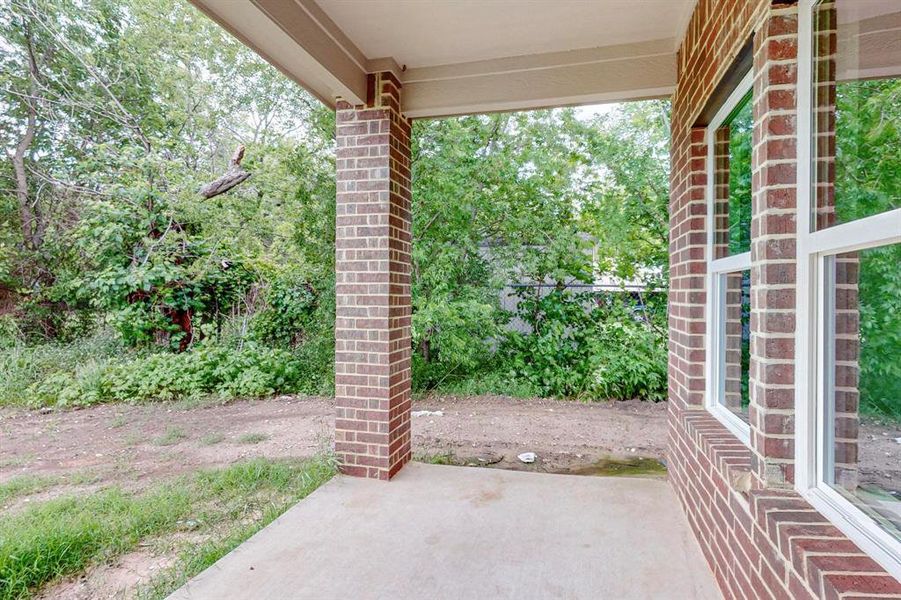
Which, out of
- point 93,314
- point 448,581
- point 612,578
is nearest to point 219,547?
point 448,581

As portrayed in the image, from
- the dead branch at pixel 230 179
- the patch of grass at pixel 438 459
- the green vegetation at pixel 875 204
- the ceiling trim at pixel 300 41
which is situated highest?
the dead branch at pixel 230 179

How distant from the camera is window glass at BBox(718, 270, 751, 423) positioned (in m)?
2.16

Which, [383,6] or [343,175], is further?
[343,175]

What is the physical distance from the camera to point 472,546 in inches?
93.2

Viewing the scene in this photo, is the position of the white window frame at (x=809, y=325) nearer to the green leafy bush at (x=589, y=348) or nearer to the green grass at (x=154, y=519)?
the green grass at (x=154, y=519)

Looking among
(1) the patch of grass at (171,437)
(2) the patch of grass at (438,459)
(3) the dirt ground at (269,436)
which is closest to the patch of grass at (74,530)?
(3) the dirt ground at (269,436)

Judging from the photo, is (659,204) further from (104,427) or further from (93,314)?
(93,314)

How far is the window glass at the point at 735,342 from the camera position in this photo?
2.16m

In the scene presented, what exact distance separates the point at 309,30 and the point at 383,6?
0.41m

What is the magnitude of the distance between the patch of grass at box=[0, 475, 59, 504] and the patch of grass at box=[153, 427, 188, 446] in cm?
89

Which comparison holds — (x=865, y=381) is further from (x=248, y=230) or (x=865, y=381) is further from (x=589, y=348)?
(x=248, y=230)

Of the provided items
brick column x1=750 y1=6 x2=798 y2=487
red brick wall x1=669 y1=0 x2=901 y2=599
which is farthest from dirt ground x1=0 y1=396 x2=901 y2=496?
brick column x1=750 y1=6 x2=798 y2=487

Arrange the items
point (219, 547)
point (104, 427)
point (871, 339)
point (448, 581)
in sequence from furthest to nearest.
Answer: point (104, 427) → point (219, 547) → point (448, 581) → point (871, 339)

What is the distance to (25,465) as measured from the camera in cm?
393
